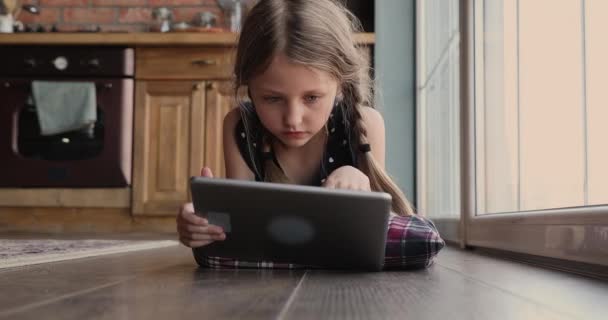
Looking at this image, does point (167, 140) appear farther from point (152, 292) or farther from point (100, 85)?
point (152, 292)

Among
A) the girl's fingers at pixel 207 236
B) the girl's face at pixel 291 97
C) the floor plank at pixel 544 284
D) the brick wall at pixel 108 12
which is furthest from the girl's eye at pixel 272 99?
the brick wall at pixel 108 12

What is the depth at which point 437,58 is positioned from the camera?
2098 millimetres

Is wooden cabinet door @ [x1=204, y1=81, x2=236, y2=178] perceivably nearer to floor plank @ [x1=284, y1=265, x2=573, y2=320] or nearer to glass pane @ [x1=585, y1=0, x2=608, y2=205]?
floor plank @ [x1=284, y1=265, x2=573, y2=320]

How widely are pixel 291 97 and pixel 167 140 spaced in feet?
6.01

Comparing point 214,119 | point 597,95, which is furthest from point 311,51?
point 214,119

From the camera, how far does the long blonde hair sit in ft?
3.53

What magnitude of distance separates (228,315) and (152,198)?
231 cm

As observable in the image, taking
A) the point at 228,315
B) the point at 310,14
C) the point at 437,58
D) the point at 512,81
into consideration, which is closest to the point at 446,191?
the point at 437,58

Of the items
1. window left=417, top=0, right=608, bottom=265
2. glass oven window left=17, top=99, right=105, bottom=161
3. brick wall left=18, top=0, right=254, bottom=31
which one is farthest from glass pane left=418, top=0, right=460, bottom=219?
brick wall left=18, top=0, right=254, bottom=31

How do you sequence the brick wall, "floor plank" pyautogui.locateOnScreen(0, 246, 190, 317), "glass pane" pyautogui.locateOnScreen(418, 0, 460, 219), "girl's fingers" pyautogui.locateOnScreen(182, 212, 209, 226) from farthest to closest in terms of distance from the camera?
the brick wall → "glass pane" pyautogui.locateOnScreen(418, 0, 460, 219) → "girl's fingers" pyautogui.locateOnScreen(182, 212, 209, 226) → "floor plank" pyautogui.locateOnScreen(0, 246, 190, 317)

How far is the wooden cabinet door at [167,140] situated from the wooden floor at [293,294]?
1732mm

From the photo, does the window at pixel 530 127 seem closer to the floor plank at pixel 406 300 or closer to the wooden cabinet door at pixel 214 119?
the floor plank at pixel 406 300

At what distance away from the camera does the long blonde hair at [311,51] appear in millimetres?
1077

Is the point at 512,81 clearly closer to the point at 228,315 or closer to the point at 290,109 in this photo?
the point at 290,109
